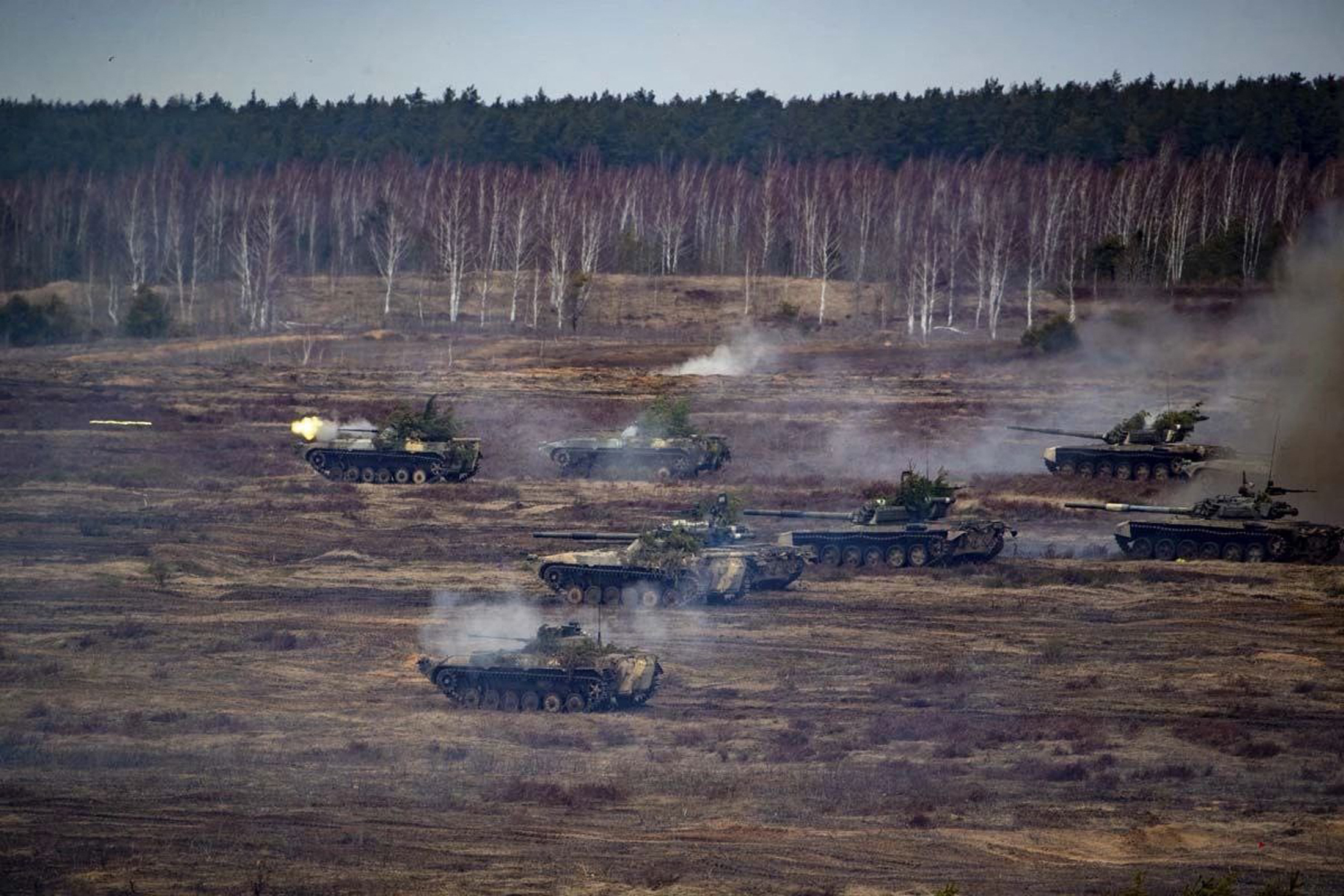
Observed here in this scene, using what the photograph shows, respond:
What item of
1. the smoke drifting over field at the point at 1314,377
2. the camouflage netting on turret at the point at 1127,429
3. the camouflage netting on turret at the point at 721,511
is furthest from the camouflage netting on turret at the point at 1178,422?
the camouflage netting on turret at the point at 721,511

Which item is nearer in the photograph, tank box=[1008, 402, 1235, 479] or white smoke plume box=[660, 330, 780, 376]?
tank box=[1008, 402, 1235, 479]

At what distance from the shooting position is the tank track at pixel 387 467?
46.0 meters

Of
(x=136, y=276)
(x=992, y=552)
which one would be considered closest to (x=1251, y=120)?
(x=136, y=276)

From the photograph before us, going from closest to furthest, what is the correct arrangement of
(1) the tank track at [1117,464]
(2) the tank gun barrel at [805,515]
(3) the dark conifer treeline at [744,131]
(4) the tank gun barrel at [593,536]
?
1. (4) the tank gun barrel at [593,536]
2. (2) the tank gun barrel at [805,515]
3. (1) the tank track at [1117,464]
4. (3) the dark conifer treeline at [744,131]

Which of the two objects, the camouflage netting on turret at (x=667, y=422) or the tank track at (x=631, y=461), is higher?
the camouflage netting on turret at (x=667, y=422)

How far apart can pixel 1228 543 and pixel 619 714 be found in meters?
19.8

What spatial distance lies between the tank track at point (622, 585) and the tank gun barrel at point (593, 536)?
0.84 metres

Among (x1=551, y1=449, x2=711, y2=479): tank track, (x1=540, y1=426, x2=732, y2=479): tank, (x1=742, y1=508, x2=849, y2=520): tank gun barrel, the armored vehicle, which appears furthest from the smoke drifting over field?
the armored vehicle

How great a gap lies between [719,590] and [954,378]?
35143mm

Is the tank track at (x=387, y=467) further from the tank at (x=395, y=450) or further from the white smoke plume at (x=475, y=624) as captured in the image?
the white smoke plume at (x=475, y=624)

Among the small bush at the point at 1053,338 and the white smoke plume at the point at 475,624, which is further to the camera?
the small bush at the point at 1053,338

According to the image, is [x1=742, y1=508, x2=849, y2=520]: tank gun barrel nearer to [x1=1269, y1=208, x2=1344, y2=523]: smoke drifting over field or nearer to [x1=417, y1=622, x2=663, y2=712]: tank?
[x1=417, y1=622, x2=663, y2=712]: tank

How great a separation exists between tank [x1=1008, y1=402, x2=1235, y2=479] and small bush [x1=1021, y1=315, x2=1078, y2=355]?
18.3m

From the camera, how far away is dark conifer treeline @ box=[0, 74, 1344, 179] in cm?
10569
